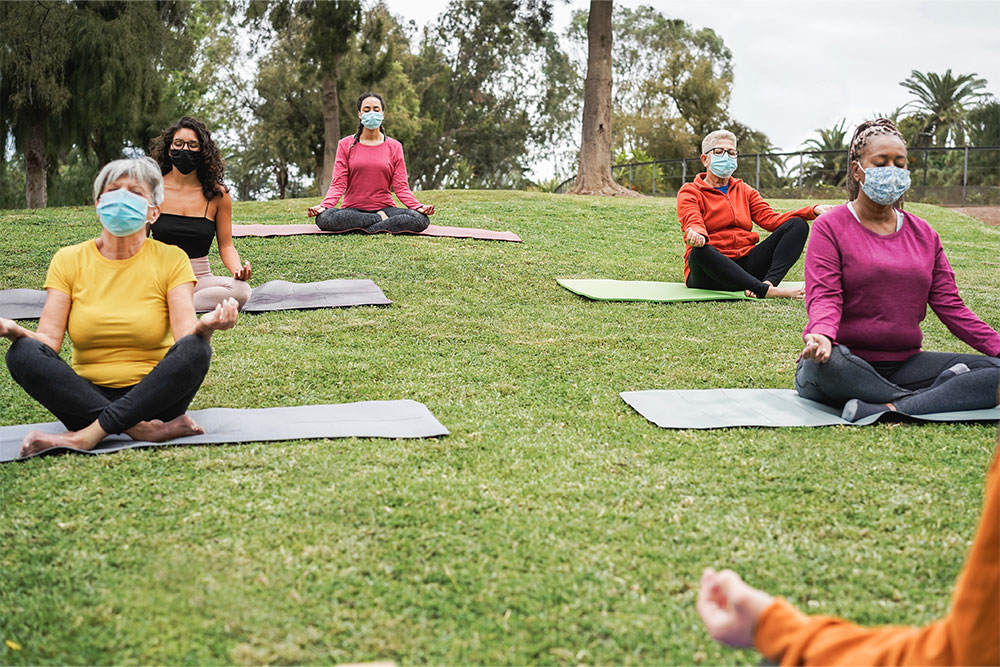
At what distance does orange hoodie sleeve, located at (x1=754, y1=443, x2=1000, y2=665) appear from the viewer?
4.20 ft

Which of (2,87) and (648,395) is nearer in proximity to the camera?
(648,395)

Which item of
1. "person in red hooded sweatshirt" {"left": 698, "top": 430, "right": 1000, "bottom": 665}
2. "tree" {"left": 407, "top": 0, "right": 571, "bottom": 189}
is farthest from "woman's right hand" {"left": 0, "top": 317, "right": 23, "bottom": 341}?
"tree" {"left": 407, "top": 0, "right": 571, "bottom": 189}

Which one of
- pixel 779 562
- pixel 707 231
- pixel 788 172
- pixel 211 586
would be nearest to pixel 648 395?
pixel 779 562

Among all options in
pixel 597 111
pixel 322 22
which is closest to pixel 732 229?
pixel 597 111

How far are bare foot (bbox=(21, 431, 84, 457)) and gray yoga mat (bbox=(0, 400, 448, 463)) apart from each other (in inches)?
1.2

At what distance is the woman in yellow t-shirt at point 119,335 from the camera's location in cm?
334

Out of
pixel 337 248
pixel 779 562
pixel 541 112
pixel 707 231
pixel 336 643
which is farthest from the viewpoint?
pixel 541 112

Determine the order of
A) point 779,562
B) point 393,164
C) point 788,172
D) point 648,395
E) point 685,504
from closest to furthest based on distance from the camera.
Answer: point 779,562 → point 685,504 → point 648,395 → point 393,164 → point 788,172

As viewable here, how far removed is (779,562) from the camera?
2.52 metres

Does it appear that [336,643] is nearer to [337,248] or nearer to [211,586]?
[211,586]

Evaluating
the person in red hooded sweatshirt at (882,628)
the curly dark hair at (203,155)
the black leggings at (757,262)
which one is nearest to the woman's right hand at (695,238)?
the black leggings at (757,262)

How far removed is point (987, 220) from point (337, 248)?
12.2m

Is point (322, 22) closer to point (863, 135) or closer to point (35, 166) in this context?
point (35, 166)

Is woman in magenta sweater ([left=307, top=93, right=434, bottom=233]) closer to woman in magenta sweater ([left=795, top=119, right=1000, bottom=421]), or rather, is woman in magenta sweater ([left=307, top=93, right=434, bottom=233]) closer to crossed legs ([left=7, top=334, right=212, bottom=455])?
woman in magenta sweater ([left=795, top=119, right=1000, bottom=421])
